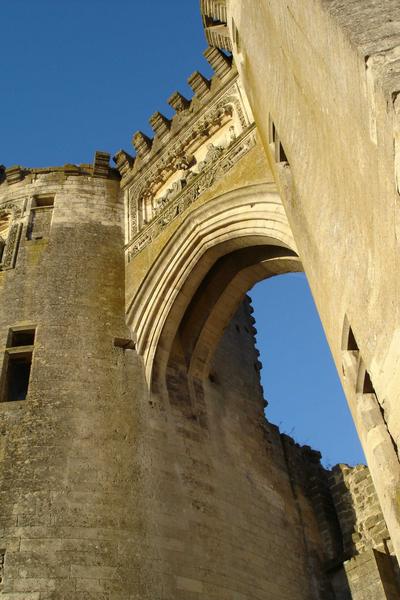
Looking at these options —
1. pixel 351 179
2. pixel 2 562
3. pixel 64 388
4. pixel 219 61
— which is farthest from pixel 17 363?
pixel 351 179

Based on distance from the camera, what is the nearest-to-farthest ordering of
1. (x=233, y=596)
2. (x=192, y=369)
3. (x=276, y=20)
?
1. (x=276, y=20)
2. (x=233, y=596)
3. (x=192, y=369)

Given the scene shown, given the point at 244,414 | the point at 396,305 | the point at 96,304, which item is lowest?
the point at 396,305

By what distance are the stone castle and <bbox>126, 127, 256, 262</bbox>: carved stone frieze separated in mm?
26

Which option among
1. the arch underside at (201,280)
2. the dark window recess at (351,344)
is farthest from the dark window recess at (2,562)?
the dark window recess at (351,344)

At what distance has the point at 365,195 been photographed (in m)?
2.86

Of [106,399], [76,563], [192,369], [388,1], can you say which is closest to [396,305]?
[388,1]

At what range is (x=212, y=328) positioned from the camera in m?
7.74

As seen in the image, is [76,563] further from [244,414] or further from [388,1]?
[388,1]

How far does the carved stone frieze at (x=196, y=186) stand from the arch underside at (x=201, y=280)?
0.33 m

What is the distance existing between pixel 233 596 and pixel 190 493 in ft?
3.06

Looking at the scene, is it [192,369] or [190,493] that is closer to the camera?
[190,493]

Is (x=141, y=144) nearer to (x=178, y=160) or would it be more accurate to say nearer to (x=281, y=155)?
(x=178, y=160)

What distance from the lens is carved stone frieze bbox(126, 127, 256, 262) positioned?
6.79 m

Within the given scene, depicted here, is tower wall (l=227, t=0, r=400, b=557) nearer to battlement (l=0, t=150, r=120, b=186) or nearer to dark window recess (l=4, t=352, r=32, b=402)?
dark window recess (l=4, t=352, r=32, b=402)
